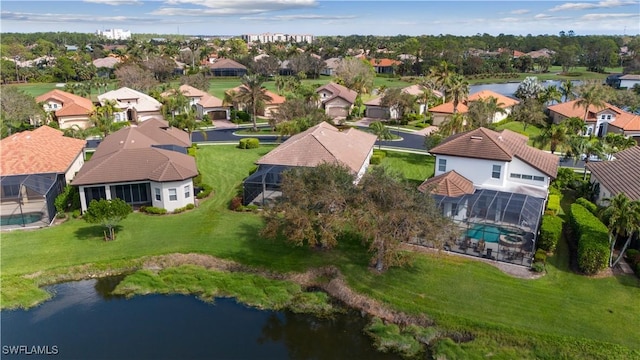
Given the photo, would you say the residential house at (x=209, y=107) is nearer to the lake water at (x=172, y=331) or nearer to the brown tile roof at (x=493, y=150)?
the brown tile roof at (x=493, y=150)

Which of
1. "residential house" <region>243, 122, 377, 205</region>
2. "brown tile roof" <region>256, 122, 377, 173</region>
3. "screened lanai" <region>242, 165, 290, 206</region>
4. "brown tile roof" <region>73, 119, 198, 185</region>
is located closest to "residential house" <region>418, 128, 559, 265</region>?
"brown tile roof" <region>256, 122, 377, 173</region>

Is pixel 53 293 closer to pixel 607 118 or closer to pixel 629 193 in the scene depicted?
pixel 629 193

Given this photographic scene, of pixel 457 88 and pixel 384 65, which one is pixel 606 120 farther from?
pixel 384 65

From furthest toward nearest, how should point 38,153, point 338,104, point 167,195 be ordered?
point 338,104 → point 38,153 → point 167,195

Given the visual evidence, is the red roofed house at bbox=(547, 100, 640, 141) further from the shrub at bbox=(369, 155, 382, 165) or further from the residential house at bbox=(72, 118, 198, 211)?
the residential house at bbox=(72, 118, 198, 211)

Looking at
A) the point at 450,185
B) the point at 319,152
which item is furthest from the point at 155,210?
the point at 450,185

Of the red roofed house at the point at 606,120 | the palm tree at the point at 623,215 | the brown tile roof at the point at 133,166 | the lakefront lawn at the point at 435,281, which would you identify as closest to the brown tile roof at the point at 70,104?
the brown tile roof at the point at 133,166
